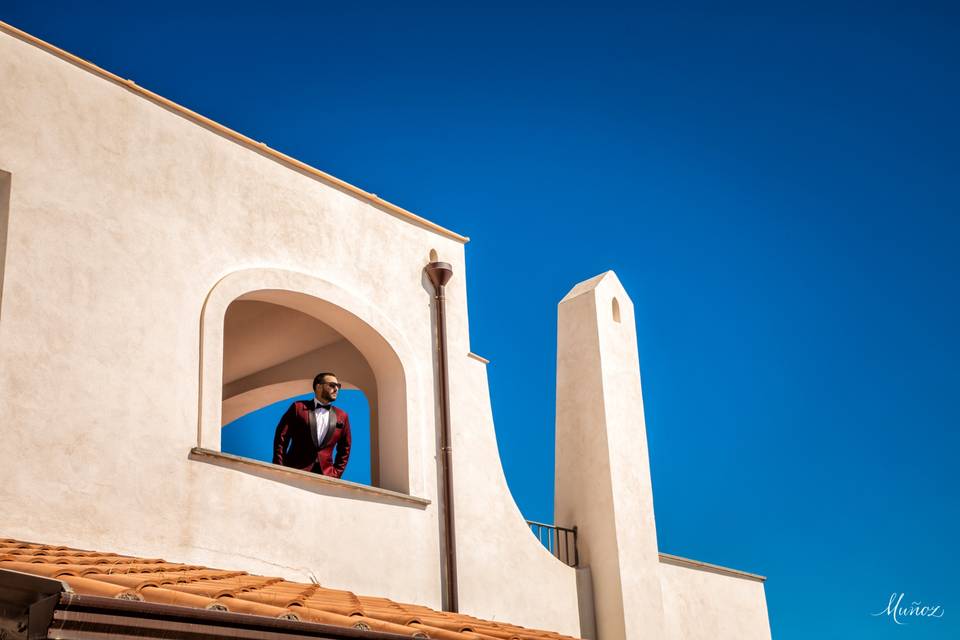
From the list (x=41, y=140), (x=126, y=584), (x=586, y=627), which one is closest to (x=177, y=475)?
(x=41, y=140)

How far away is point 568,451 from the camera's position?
1413 cm

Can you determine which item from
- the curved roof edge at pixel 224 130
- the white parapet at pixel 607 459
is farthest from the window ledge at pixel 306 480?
the curved roof edge at pixel 224 130

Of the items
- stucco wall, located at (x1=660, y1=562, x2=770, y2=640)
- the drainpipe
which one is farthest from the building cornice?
the drainpipe

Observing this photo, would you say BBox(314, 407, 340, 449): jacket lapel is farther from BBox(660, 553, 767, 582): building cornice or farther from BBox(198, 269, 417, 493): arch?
BBox(660, 553, 767, 582): building cornice

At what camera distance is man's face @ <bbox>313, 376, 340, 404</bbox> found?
12.2m

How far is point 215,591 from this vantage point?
6.82m

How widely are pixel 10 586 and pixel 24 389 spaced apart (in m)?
3.30

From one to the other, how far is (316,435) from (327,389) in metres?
0.51

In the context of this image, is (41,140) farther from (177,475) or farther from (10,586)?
(10,586)

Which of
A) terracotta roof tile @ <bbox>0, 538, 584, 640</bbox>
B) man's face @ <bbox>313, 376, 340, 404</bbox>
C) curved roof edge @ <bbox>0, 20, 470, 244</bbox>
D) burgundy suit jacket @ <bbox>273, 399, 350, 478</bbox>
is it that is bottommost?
terracotta roof tile @ <bbox>0, 538, 584, 640</bbox>

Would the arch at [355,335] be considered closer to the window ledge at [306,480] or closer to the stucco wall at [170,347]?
the stucco wall at [170,347]

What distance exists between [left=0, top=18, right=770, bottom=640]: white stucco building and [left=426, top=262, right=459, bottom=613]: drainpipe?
0.08 metres

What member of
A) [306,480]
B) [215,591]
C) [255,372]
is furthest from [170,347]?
[255,372]

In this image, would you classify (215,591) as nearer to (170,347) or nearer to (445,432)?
(170,347)
